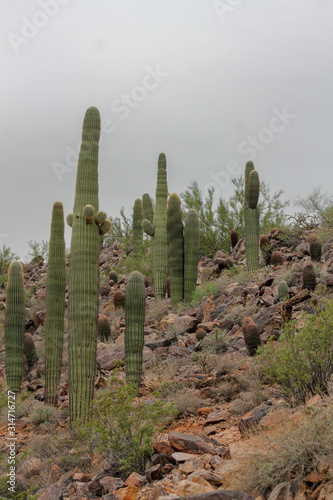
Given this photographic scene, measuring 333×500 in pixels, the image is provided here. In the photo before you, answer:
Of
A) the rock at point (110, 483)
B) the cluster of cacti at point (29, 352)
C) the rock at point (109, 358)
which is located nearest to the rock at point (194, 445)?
the rock at point (110, 483)

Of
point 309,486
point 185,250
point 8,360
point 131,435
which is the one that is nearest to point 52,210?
point 8,360

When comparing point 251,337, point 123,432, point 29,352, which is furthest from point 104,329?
point 123,432

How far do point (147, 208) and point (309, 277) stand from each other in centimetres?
1004

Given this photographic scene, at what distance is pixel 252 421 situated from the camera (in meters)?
5.87

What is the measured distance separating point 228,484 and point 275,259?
1119 centimetres

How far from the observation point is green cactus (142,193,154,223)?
20.0m

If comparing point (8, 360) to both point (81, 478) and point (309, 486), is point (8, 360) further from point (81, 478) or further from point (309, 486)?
point (309, 486)

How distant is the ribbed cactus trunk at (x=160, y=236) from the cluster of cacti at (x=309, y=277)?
6.03 meters

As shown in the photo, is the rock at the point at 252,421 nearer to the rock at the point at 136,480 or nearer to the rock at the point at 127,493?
the rock at the point at 136,480

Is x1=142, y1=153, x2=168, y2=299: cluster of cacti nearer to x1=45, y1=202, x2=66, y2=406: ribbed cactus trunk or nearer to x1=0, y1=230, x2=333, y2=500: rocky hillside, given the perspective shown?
x1=0, y1=230, x2=333, y2=500: rocky hillside

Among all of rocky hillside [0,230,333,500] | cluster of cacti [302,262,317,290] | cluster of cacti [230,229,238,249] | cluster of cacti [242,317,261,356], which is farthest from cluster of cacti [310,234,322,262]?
cluster of cacti [230,229,238,249]

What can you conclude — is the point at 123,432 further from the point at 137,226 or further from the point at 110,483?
the point at 137,226

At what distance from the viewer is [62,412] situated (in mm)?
9242

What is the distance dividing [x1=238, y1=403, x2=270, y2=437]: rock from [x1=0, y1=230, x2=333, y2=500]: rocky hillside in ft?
0.04
